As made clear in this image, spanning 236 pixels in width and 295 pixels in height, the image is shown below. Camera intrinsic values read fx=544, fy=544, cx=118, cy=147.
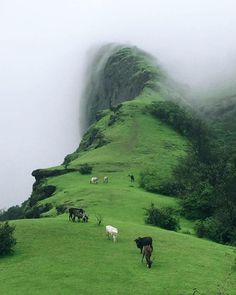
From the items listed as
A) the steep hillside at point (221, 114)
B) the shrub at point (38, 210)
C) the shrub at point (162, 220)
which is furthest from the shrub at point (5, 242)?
the steep hillside at point (221, 114)

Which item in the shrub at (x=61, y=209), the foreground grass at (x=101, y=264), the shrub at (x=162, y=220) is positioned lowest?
the foreground grass at (x=101, y=264)

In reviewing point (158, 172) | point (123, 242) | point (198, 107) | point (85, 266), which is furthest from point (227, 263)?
point (198, 107)

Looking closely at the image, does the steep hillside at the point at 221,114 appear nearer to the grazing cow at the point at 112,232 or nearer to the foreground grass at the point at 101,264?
the foreground grass at the point at 101,264

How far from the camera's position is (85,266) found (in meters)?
33.8

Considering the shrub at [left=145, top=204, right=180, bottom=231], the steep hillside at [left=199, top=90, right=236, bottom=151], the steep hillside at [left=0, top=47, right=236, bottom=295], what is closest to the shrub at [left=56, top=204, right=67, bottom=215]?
the steep hillside at [left=0, top=47, right=236, bottom=295]

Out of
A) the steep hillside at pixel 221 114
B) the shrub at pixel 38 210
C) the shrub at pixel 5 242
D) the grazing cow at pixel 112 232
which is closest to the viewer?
the shrub at pixel 5 242

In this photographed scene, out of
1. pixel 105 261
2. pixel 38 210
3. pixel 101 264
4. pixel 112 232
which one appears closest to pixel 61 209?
pixel 38 210

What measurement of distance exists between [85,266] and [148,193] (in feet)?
151

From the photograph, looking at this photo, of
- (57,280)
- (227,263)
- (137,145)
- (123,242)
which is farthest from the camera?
(137,145)

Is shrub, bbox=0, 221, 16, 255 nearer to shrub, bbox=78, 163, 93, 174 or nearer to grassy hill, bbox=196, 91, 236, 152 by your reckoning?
shrub, bbox=78, 163, 93, 174

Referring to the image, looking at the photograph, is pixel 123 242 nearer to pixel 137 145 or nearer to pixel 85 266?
pixel 85 266

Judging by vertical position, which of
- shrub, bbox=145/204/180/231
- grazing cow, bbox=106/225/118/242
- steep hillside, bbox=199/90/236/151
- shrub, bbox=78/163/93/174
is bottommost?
grazing cow, bbox=106/225/118/242

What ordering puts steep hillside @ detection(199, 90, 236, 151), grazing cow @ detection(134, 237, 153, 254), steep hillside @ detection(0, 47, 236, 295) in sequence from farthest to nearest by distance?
steep hillside @ detection(199, 90, 236, 151) < grazing cow @ detection(134, 237, 153, 254) < steep hillside @ detection(0, 47, 236, 295)

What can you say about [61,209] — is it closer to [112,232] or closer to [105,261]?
[112,232]
